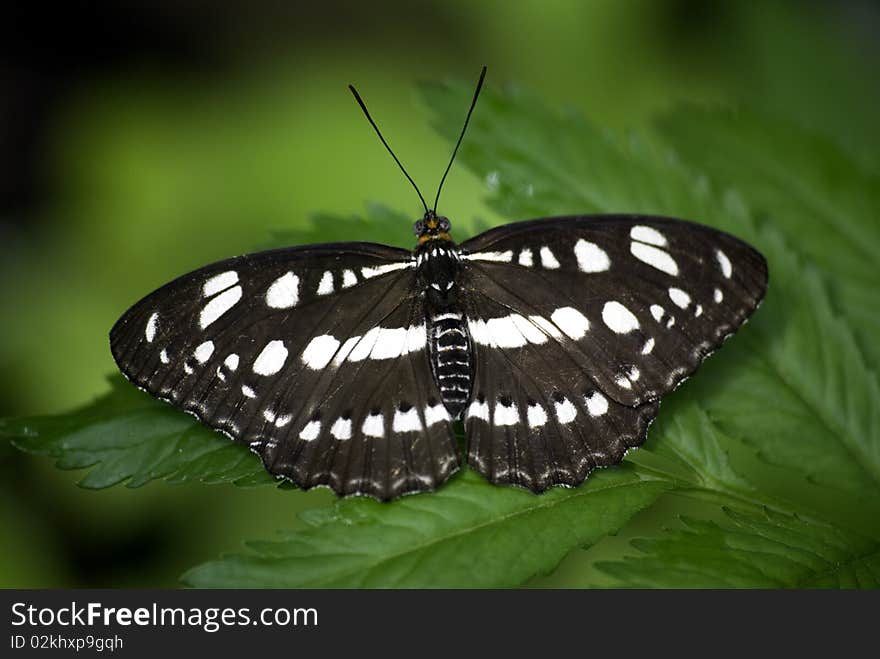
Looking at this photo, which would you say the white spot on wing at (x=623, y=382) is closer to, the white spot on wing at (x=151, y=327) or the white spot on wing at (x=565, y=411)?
the white spot on wing at (x=565, y=411)

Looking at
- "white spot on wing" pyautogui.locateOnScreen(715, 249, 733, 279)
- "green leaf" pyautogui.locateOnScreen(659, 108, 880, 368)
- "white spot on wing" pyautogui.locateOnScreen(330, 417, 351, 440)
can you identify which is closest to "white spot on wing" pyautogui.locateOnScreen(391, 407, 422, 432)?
"white spot on wing" pyautogui.locateOnScreen(330, 417, 351, 440)

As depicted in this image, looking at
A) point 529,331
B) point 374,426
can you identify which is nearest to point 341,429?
point 374,426

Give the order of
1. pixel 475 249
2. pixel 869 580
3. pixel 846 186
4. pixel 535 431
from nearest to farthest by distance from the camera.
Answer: pixel 869 580 → pixel 535 431 → pixel 475 249 → pixel 846 186

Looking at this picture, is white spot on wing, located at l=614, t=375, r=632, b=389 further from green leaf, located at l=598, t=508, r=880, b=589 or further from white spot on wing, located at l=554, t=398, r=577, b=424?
green leaf, located at l=598, t=508, r=880, b=589

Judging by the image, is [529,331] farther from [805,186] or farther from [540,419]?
[805,186]

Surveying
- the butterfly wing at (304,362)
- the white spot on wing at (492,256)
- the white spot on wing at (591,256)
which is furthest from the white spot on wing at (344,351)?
the white spot on wing at (591,256)

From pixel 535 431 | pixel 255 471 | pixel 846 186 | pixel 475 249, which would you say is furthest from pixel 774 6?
pixel 255 471

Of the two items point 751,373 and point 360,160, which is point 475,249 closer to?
point 751,373
